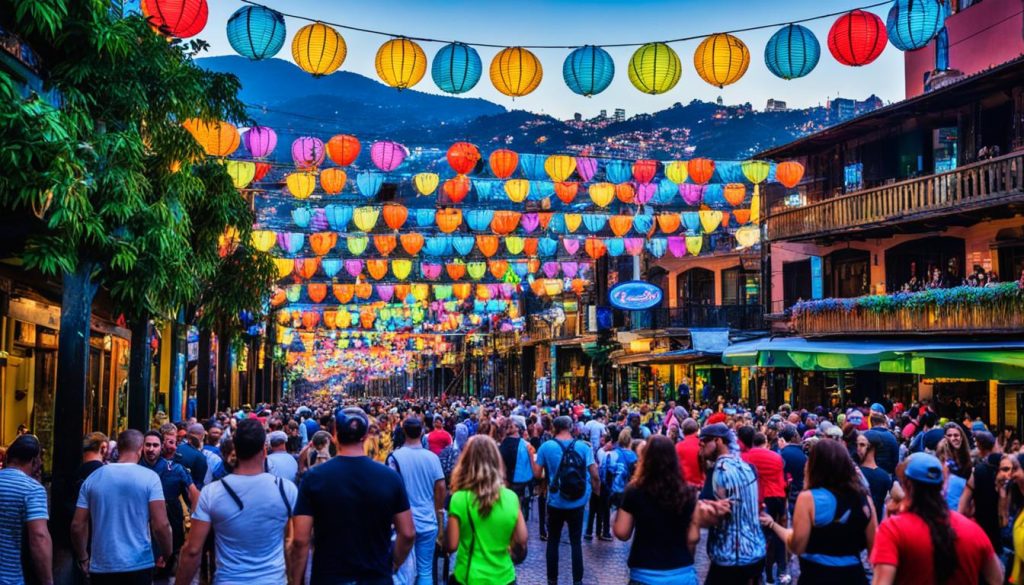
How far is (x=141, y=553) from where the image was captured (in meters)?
7.90

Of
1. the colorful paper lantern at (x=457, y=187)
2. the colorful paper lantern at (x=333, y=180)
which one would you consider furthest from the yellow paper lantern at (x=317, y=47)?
the colorful paper lantern at (x=457, y=187)

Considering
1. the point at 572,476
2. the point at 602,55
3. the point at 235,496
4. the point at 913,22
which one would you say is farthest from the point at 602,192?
the point at 235,496

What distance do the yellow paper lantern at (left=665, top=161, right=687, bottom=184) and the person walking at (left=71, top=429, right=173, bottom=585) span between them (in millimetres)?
22060

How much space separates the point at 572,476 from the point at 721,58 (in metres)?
7.91

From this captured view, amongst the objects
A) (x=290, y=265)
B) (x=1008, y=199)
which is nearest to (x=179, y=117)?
(x=1008, y=199)

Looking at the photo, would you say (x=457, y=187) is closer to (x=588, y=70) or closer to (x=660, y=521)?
(x=588, y=70)

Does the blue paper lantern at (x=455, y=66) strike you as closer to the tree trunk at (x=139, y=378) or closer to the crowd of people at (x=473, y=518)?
the tree trunk at (x=139, y=378)

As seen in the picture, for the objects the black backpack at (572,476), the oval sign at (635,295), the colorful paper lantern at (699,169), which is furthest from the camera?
the oval sign at (635,295)

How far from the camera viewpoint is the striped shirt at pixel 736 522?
7801 millimetres

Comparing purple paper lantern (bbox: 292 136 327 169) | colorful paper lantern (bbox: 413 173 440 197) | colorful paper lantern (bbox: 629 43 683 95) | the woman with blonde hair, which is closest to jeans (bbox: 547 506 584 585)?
the woman with blonde hair

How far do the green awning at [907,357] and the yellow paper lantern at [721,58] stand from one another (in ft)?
30.1

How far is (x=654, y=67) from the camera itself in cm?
1700

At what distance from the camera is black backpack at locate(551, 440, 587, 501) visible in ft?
39.6

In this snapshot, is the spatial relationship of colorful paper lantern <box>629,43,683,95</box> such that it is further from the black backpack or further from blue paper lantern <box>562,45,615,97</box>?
the black backpack
